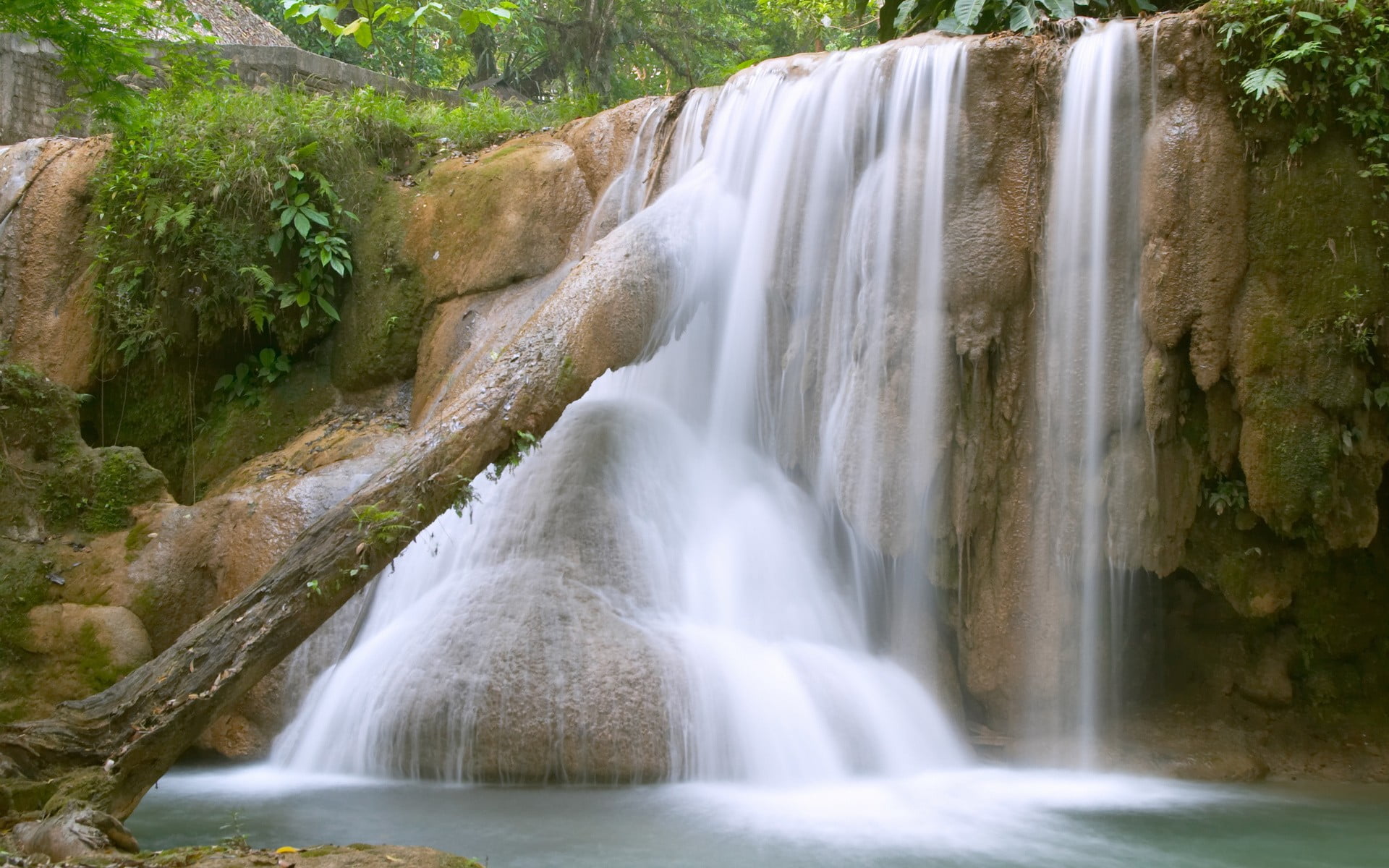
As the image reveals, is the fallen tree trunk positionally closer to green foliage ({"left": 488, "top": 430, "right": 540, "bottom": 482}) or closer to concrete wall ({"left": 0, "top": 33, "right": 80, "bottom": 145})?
green foliage ({"left": 488, "top": 430, "right": 540, "bottom": 482})

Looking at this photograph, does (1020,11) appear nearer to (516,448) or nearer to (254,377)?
(516,448)

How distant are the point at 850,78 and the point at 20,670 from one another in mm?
6341

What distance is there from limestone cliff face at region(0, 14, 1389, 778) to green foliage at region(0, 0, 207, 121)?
401cm

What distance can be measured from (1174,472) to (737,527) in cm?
266

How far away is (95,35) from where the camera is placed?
9172mm

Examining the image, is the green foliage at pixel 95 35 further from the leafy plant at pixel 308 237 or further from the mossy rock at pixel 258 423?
the mossy rock at pixel 258 423

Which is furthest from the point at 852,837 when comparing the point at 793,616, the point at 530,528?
the point at 530,528

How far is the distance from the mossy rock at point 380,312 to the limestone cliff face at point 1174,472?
4.39ft

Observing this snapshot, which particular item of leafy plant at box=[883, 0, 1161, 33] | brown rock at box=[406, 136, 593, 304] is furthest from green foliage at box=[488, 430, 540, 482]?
leafy plant at box=[883, 0, 1161, 33]

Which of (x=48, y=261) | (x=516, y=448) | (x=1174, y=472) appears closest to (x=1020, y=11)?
(x=1174, y=472)

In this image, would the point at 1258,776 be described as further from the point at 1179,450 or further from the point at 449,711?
the point at 449,711

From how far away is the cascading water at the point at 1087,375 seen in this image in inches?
265

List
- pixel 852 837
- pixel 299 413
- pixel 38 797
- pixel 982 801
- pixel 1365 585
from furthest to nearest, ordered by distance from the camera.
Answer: pixel 299 413, pixel 1365 585, pixel 982 801, pixel 852 837, pixel 38 797

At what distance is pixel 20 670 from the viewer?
6672mm
